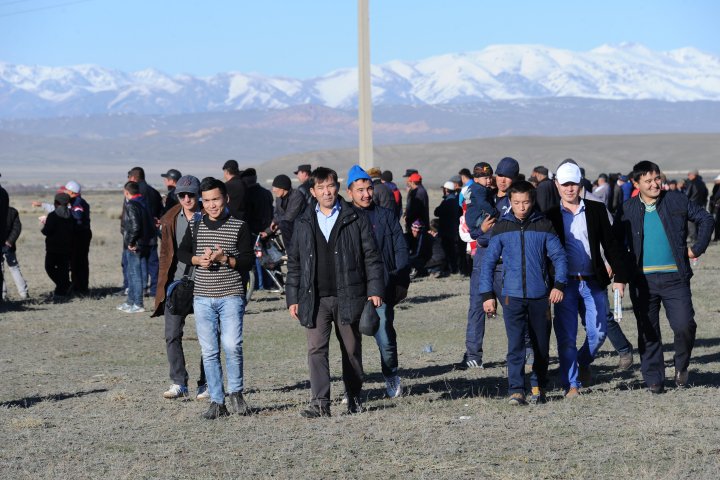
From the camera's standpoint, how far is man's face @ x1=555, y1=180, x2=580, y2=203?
938 cm

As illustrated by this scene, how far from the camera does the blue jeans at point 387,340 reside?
9781 millimetres

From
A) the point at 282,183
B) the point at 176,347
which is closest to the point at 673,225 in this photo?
the point at 176,347

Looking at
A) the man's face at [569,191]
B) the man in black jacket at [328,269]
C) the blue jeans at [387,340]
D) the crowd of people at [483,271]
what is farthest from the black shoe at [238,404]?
the man's face at [569,191]

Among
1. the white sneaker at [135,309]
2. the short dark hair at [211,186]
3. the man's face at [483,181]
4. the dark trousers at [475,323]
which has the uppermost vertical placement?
the short dark hair at [211,186]

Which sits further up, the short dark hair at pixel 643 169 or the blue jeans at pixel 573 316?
the short dark hair at pixel 643 169

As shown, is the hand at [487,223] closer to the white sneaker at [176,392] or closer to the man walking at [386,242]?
the man walking at [386,242]


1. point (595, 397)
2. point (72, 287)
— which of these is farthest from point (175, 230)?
point (72, 287)

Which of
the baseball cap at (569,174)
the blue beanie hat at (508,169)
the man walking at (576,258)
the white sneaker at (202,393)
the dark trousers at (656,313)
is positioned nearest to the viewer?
the baseball cap at (569,174)

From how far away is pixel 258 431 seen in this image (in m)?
8.47

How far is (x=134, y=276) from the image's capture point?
54.3 ft

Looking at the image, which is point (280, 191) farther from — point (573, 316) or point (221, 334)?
point (221, 334)

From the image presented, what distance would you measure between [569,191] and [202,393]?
3109 millimetres

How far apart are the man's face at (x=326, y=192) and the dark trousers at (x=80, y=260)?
36.7ft

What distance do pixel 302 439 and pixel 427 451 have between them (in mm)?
875
